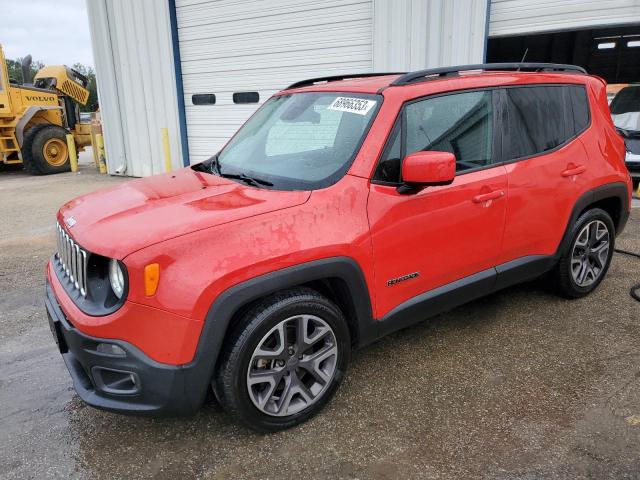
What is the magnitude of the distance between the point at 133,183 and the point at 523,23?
21.2 ft

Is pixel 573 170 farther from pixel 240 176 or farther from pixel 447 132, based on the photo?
pixel 240 176

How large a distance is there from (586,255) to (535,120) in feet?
4.05

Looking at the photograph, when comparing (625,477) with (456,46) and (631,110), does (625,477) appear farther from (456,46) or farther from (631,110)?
(631,110)

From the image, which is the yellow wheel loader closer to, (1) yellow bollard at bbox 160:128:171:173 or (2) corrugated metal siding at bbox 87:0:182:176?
(2) corrugated metal siding at bbox 87:0:182:176

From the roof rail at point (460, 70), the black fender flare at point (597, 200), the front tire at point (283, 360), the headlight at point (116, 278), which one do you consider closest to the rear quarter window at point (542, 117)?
the roof rail at point (460, 70)

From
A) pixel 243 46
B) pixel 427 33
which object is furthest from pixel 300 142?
pixel 243 46

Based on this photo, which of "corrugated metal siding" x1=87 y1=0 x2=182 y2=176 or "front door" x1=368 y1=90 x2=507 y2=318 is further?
"corrugated metal siding" x1=87 y1=0 x2=182 y2=176

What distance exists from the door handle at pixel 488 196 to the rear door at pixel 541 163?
104 millimetres

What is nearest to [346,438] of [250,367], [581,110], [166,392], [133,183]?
[250,367]

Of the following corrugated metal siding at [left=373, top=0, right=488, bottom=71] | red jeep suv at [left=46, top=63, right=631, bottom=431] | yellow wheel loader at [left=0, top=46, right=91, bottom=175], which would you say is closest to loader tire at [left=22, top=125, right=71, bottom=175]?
yellow wheel loader at [left=0, top=46, right=91, bottom=175]

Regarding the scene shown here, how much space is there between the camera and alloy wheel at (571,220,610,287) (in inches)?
152

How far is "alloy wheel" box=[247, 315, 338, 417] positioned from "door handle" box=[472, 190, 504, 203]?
1.21 meters

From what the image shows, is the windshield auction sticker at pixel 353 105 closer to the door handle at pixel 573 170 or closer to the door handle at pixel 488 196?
the door handle at pixel 488 196

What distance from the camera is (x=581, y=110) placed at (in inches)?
147
